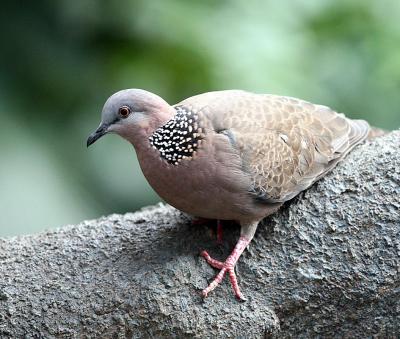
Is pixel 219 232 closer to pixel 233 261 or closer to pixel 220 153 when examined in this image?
pixel 233 261

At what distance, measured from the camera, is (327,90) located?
5492 mm

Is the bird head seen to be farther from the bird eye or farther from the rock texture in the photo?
the rock texture

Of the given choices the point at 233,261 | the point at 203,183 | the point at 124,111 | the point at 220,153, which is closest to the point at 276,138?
the point at 220,153

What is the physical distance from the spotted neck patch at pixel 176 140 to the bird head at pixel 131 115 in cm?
4

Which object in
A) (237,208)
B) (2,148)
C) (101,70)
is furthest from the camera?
(101,70)

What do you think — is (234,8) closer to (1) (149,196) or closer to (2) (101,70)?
(2) (101,70)

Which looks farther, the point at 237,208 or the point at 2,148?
the point at 2,148

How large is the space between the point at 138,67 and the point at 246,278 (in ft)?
8.22

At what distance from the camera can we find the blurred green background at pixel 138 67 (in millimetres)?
4938

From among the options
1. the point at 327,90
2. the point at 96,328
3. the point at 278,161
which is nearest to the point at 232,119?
the point at 278,161

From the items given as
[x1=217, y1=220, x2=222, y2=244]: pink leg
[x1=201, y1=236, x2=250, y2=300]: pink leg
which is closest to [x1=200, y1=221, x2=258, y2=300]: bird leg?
[x1=201, y1=236, x2=250, y2=300]: pink leg

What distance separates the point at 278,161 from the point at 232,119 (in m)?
0.28

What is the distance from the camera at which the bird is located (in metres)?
2.98

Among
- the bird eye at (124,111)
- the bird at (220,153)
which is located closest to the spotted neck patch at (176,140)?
the bird at (220,153)
